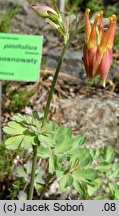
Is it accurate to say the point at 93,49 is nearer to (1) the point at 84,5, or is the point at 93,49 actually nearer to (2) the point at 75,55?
(2) the point at 75,55

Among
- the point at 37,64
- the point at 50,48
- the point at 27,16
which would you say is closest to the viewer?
the point at 37,64

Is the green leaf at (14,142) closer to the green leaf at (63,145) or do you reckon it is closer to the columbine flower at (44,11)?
the green leaf at (63,145)

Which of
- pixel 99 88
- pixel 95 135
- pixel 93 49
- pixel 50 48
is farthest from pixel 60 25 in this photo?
pixel 50 48

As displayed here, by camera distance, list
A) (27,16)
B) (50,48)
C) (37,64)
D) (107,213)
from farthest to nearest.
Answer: (27,16) < (50,48) < (37,64) < (107,213)

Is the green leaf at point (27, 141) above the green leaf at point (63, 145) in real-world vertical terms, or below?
above

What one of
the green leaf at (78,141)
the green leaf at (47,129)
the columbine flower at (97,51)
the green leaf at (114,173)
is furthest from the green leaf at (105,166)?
the columbine flower at (97,51)

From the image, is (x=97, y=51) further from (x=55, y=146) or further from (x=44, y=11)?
(x=55, y=146)
